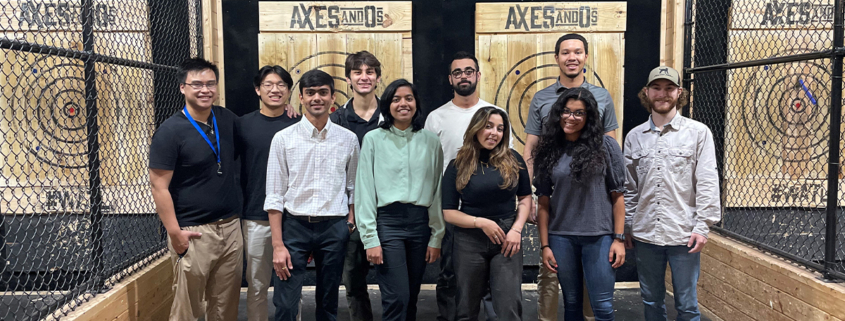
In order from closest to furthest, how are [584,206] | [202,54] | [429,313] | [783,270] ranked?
[584,206] → [783,270] → [429,313] → [202,54]

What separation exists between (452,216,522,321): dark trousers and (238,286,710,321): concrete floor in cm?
116

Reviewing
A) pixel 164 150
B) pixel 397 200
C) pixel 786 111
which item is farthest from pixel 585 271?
pixel 786 111

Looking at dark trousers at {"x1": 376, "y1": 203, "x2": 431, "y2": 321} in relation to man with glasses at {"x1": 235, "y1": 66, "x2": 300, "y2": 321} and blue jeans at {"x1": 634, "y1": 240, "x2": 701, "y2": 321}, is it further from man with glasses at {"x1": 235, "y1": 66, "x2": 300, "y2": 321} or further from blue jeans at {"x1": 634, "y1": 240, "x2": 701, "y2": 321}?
blue jeans at {"x1": 634, "y1": 240, "x2": 701, "y2": 321}

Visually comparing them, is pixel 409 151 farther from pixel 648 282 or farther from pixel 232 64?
pixel 232 64

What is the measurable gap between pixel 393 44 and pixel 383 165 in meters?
2.03

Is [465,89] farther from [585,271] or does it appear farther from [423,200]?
[585,271]

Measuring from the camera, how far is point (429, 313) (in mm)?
4145

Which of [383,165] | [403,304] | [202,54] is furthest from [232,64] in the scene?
[403,304]

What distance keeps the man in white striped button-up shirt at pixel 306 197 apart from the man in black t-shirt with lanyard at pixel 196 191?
0.32 meters

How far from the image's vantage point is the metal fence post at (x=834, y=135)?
288 centimetres

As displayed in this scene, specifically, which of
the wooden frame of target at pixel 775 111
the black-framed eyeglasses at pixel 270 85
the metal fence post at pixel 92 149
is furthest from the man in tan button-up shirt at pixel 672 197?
the metal fence post at pixel 92 149

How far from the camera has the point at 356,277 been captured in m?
3.31

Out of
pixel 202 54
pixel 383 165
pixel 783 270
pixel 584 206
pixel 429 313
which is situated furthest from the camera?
pixel 202 54

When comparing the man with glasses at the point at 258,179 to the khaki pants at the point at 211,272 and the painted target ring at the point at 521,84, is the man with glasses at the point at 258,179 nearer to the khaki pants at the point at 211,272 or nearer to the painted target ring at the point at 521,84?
the khaki pants at the point at 211,272
